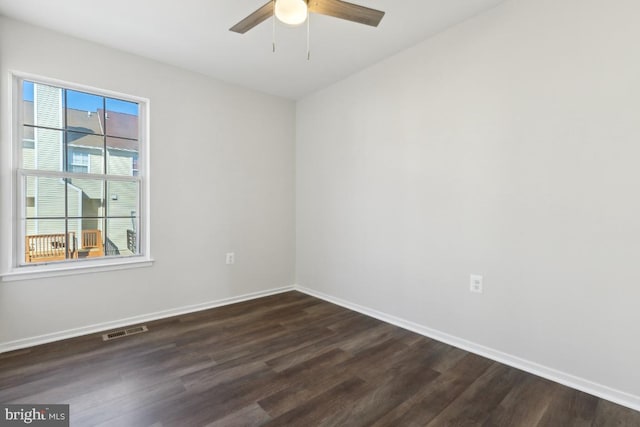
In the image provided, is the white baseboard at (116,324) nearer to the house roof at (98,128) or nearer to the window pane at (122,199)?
the window pane at (122,199)

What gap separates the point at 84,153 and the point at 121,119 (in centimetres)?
47

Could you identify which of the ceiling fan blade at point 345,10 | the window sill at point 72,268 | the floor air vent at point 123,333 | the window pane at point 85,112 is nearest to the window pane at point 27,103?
the window pane at point 85,112

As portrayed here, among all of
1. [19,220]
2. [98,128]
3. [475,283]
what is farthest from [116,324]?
[475,283]

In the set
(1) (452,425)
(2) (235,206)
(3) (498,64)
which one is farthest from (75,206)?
(3) (498,64)

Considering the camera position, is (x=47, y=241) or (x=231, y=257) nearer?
(x=47, y=241)

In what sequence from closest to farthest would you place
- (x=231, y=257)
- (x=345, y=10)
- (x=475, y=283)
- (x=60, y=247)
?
1. (x=345, y=10)
2. (x=475, y=283)
3. (x=60, y=247)
4. (x=231, y=257)

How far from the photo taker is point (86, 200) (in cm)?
268

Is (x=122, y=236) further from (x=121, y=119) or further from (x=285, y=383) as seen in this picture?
(x=285, y=383)

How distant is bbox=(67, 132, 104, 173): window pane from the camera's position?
8.53 feet

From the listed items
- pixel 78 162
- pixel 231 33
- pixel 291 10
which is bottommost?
pixel 78 162

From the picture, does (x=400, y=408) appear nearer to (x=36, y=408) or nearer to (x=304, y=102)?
(x=36, y=408)

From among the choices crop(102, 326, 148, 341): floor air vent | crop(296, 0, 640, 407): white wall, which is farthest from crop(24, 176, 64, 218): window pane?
crop(296, 0, 640, 407): white wall

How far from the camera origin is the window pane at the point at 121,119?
280cm

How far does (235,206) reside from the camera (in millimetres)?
3504
